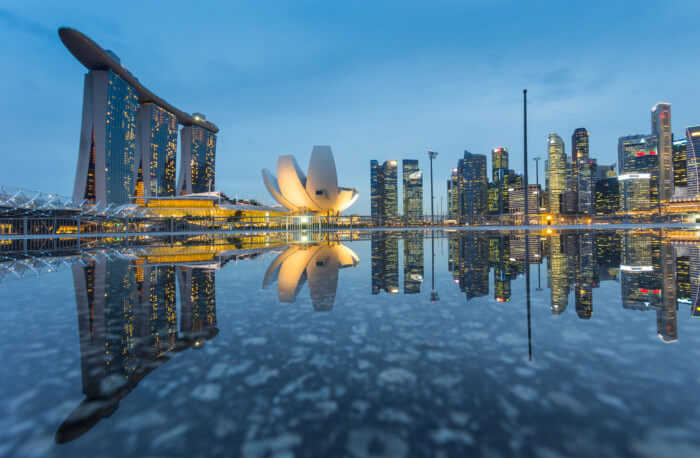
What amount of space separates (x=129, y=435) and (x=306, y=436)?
0.97 m

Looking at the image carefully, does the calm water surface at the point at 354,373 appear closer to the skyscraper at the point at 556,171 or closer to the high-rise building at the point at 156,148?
the high-rise building at the point at 156,148

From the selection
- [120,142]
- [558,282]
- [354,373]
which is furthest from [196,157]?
[354,373]

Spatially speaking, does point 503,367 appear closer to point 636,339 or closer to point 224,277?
point 636,339

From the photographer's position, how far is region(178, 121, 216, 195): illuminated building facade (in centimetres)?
12183

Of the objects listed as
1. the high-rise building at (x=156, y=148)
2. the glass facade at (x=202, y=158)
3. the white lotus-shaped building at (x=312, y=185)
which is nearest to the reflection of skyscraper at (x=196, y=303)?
the white lotus-shaped building at (x=312, y=185)

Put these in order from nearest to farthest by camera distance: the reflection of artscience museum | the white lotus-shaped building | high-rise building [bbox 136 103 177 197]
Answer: the reflection of artscience museum
the white lotus-shaped building
high-rise building [bbox 136 103 177 197]

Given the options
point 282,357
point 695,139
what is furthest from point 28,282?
point 695,139

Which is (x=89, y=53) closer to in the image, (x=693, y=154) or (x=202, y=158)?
(x=202, y=158)

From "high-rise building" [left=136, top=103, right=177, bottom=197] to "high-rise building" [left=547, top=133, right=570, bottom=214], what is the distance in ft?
482

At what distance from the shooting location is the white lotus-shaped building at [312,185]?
38.9 meters

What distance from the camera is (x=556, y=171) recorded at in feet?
468

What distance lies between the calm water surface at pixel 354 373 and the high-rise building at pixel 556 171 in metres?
157

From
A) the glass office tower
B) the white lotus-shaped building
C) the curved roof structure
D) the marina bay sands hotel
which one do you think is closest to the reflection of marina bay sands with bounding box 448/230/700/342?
the white lotus-shaped building

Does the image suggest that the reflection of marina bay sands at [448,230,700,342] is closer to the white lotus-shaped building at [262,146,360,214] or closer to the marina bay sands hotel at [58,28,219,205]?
the white lotus-shaped building at [262,146,360,214]
